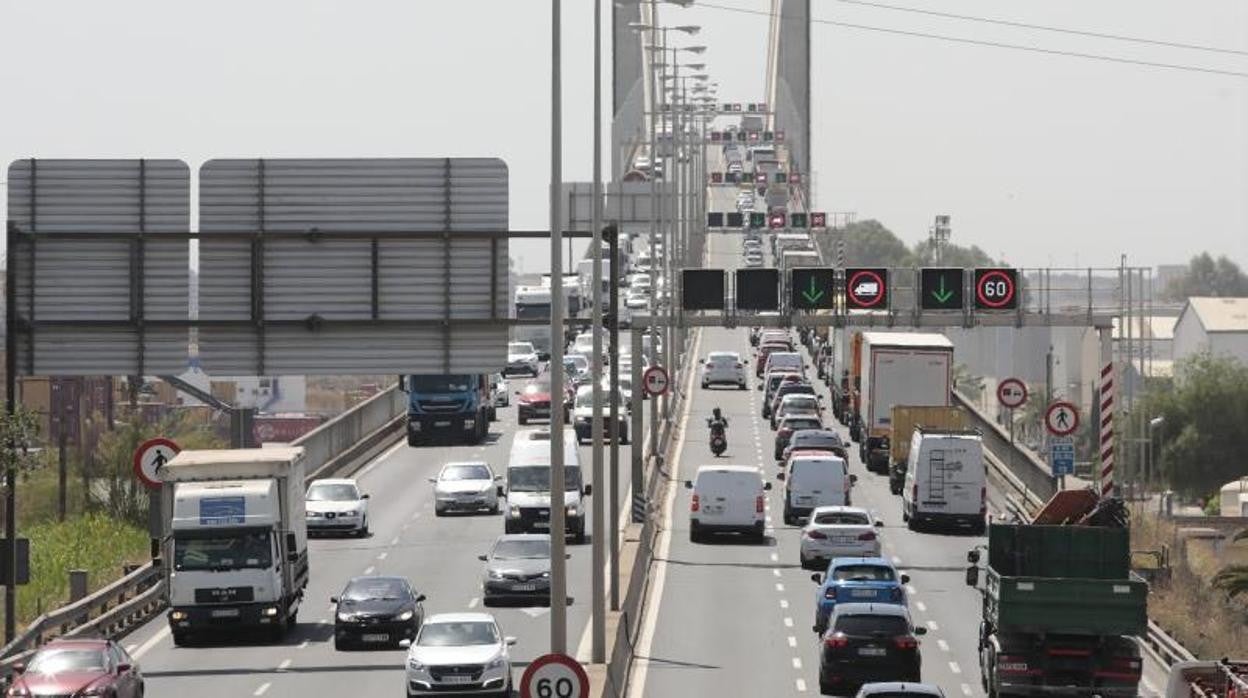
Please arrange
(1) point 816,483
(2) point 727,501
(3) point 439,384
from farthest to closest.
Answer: (3) point 439,384 → (1) point 816,483 → (2) point 727,501

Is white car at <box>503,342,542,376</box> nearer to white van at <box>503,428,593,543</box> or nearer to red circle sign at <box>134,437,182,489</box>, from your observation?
white van at <box>503,428,593,543</box>

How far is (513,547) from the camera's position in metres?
48.7

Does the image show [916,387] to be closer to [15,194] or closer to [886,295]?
[886,295]

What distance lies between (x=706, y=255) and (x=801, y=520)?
129m

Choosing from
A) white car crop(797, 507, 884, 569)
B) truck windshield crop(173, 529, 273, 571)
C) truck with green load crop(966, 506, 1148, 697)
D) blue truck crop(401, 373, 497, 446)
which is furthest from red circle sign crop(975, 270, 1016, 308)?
truck with green load crop(966, 506, 1148, 697)

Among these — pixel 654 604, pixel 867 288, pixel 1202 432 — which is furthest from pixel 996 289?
pixel 1202 432

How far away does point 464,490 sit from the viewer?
6750 centimetres

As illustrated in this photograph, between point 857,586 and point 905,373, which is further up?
point 905,373

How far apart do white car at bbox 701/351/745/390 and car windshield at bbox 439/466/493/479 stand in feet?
142

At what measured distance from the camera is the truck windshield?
42.2 metres

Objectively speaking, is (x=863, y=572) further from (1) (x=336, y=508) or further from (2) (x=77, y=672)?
(1) (x=336, y=508)

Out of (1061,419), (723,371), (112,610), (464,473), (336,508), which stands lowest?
(112,610)

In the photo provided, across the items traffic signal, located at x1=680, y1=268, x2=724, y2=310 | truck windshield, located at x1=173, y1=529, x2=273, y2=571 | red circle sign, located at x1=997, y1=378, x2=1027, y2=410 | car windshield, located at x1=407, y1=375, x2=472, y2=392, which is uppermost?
traffic signal, located at x1=680, y1=268, x2=724, y2=310

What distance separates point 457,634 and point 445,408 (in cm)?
5035
